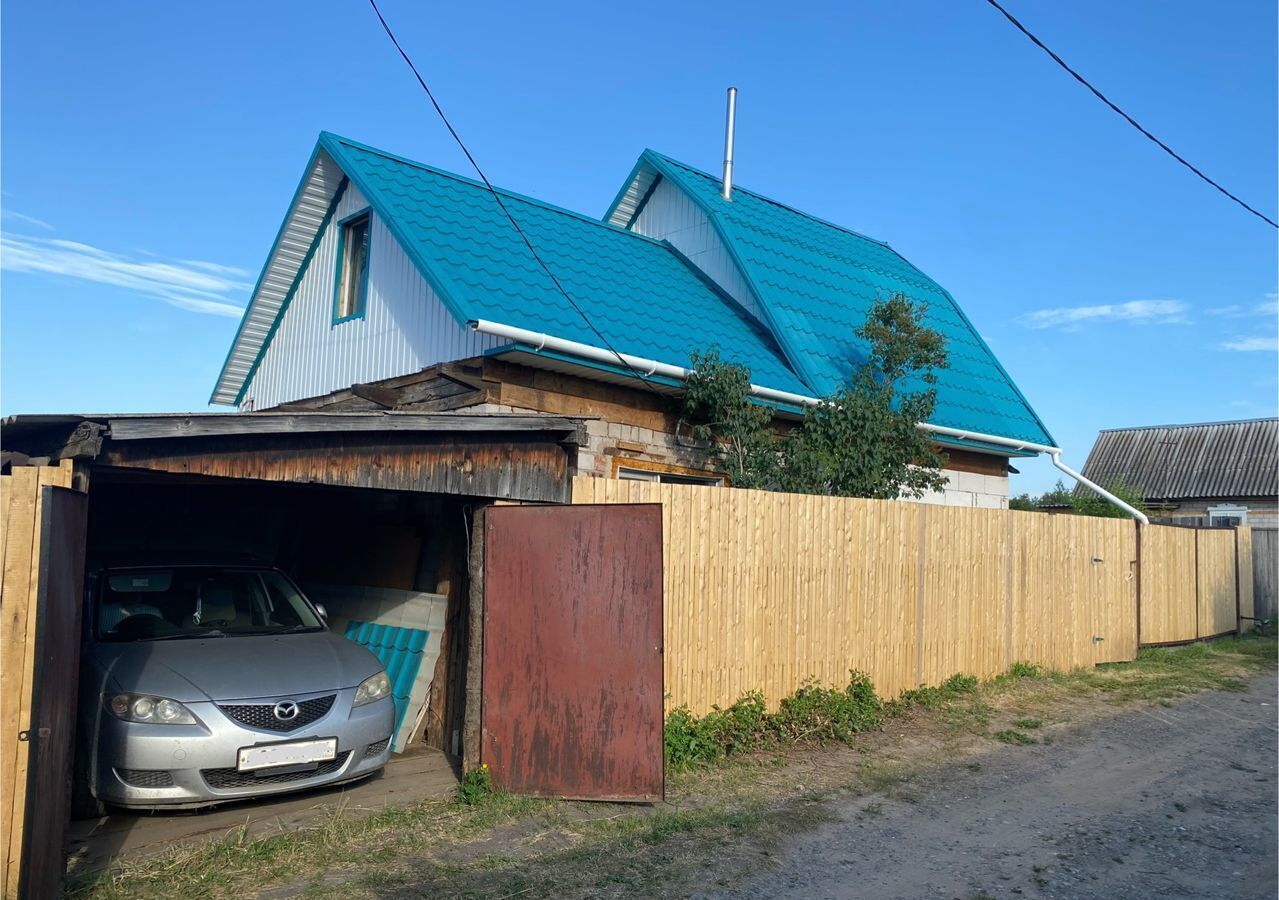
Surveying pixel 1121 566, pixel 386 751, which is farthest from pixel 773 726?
pixel 1121 566

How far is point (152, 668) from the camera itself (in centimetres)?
594

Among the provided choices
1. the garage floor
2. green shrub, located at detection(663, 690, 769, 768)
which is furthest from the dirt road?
the garage floor

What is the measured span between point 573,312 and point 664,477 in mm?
1926

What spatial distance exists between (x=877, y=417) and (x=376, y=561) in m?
5.27

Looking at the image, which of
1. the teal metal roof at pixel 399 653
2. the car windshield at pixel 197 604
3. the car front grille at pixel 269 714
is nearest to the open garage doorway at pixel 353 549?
the teal metal roof at pixel 399 653

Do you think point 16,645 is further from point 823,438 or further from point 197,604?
point 823,438

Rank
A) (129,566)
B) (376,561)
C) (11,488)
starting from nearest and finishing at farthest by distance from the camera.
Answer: (11,488), (129,566), (376,561)

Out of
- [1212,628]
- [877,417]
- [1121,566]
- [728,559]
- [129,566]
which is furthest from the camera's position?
[1212,628]

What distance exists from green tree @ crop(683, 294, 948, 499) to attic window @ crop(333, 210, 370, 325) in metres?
4.30

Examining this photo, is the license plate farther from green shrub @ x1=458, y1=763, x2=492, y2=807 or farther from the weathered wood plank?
the weathered wood plank

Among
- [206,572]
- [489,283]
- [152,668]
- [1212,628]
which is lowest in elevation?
[1212,628]

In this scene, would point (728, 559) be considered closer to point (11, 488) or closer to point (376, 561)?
point (376, 561)

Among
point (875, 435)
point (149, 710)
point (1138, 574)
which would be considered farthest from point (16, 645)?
point (1138, 574)

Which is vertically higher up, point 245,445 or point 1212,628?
point 245,445
